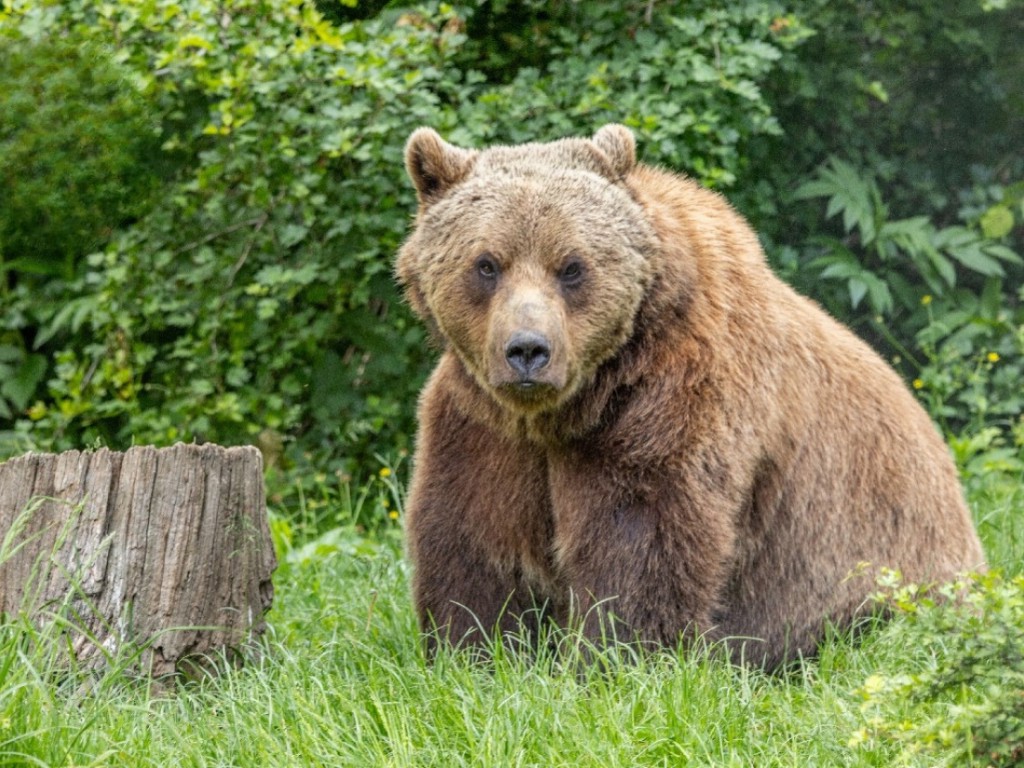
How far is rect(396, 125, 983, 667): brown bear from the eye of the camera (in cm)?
488

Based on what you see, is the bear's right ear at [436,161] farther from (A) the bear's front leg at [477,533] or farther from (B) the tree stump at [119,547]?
(B) the tree stump at [119,547]

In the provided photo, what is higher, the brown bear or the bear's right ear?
the bear's right ear

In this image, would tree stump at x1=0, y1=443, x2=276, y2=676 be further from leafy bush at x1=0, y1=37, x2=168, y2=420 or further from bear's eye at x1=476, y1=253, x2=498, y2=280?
leafy bush at x1=0, y1=37, x2=168, y2=420

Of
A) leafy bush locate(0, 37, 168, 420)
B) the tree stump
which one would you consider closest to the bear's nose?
the tree stump

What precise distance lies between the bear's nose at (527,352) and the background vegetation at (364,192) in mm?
1259

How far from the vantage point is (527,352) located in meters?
4.72

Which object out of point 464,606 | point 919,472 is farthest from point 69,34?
point 919,472

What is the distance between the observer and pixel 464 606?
5.20 metres

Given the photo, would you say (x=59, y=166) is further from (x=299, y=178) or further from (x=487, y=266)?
(x=487, y=266)

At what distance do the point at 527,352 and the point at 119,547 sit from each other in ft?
4.63

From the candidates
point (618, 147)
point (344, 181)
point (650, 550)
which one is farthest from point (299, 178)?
point (650, 550)

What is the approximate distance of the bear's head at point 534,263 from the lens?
4.79m

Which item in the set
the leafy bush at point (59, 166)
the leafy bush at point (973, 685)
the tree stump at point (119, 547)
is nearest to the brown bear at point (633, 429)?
the tree stump at point (119, 547)

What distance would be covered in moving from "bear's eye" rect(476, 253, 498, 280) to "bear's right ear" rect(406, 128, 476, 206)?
37 cm
